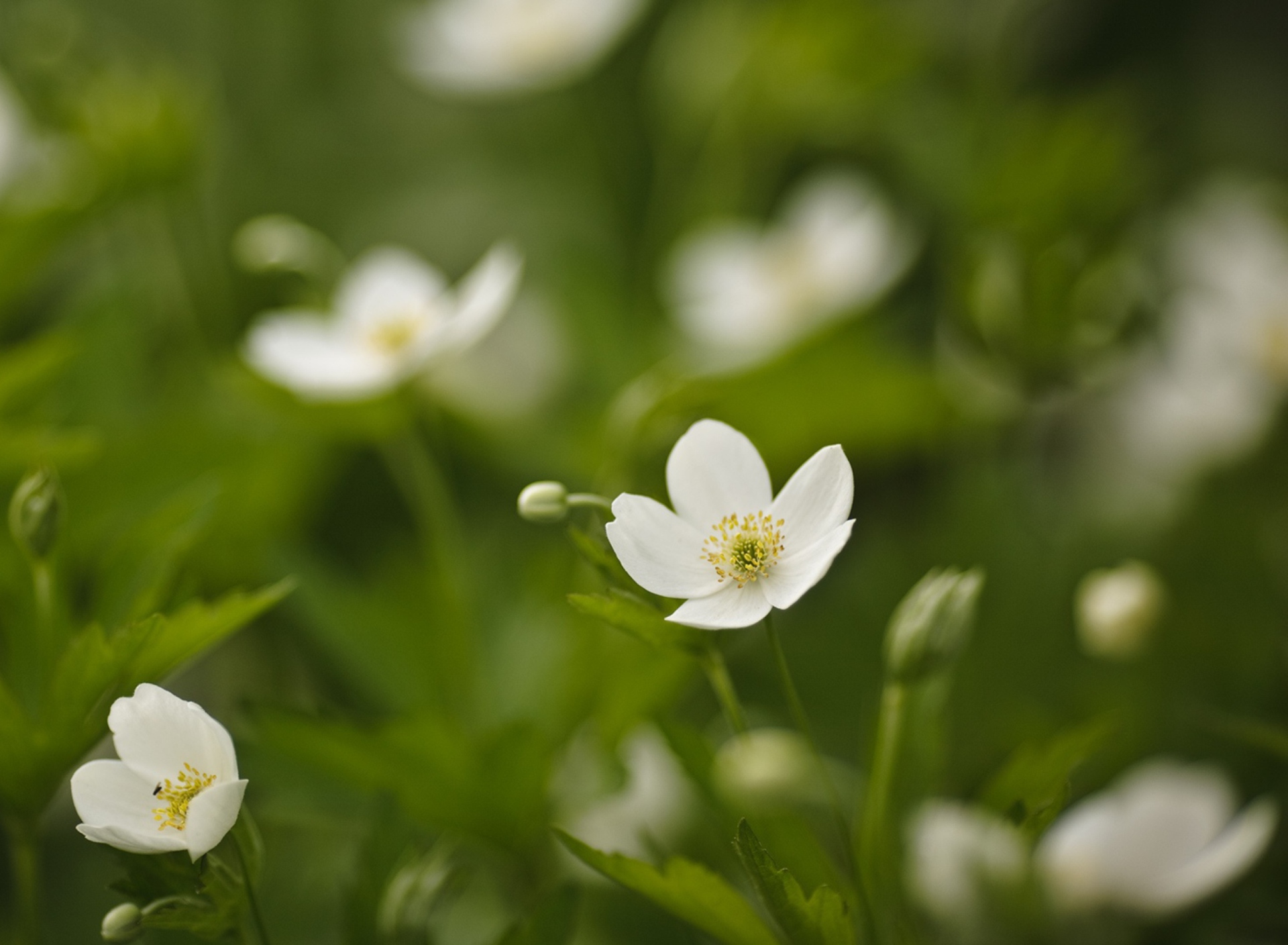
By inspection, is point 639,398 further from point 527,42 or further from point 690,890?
point 527,42

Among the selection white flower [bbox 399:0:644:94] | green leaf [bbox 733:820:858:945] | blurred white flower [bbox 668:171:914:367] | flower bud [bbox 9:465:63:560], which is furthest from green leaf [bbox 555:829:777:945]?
white flower [bbox 399:0:644:94]

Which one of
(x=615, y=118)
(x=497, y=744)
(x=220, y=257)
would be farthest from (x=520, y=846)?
(x=615, y=118)

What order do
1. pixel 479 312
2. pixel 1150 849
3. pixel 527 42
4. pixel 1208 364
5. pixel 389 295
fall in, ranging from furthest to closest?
pixel 527 42 → pixel 1208 364 → pixel 389 295 → pixel 479 312 → pixel 1150 849

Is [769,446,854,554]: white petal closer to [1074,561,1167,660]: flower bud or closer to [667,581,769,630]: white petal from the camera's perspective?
[667,581,769,630]: white petal

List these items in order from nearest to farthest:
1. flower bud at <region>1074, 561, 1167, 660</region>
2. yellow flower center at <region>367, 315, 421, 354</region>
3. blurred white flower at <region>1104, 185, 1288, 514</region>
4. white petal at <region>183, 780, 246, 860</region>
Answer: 1. white petal at <region>183, 780, 246, 860</region>
2. flower bud at <region>1074, 561, 1167, 660</region>
3. yellow flower center at <region>367, 315, 421, 354</region>
4. blurred white flower at <region>1104, 185, 1288, 514</region>

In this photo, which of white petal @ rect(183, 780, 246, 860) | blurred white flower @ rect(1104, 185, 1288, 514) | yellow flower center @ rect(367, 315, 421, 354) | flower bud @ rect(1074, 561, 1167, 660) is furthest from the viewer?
blurred white flower @ rect(1104, 185, 1288, 514)

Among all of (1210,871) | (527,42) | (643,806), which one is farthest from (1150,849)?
(527,42)

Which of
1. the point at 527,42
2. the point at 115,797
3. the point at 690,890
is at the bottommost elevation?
the point at 690,890
